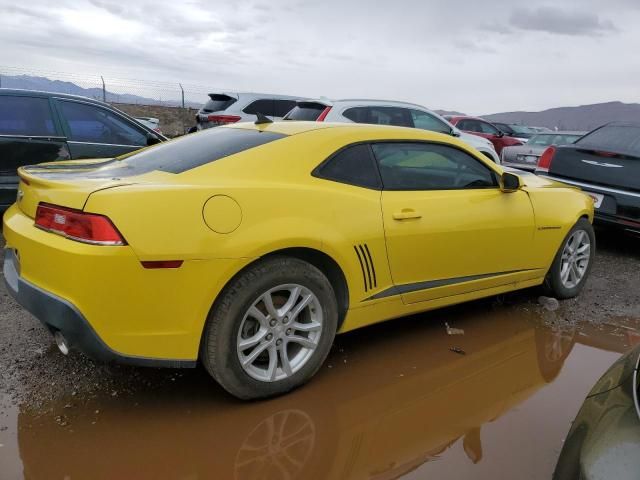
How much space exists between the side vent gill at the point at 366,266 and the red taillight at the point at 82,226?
128cm

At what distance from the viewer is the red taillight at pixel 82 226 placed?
2416 millimetres

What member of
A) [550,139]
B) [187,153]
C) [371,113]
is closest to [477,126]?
[550,139]

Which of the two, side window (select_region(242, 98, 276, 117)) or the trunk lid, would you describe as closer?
the trunk lid

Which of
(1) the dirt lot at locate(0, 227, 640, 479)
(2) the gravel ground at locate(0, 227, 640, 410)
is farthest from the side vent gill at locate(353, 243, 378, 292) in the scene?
(2) the gravel ground at locate(0, 227, 640, 410)

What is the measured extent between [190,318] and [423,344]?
5.82 ft

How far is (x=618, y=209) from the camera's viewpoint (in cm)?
591

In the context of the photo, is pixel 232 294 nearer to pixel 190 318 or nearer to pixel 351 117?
pixel 190 318

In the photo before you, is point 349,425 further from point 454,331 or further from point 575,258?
point 575,258

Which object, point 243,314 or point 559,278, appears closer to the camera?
point 243,314

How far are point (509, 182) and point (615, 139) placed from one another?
3.21 meters

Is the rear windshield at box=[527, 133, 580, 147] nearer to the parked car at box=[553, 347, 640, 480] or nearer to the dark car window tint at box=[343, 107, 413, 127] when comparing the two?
the dark car window tint at box=[343, 107, 413, 127]

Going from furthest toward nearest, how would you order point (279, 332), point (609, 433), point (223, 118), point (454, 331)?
point (223, 118) < point (454, 331) < point (279, 332) < point (609, 433)

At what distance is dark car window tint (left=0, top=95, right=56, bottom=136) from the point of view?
565 centimetres

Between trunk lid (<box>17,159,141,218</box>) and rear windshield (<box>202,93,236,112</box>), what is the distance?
8512mm
